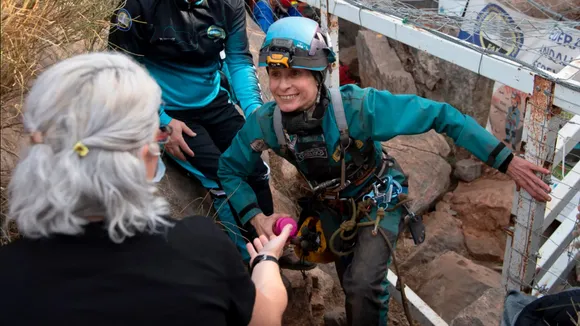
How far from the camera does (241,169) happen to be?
3.69 meters

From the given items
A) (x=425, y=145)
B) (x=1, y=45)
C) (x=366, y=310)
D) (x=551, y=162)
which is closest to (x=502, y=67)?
(x=551, y=162)

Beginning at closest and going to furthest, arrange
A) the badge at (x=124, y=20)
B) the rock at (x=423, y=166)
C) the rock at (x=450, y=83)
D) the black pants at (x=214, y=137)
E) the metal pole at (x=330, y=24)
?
the badge at (x=124, y=20) → the black pants at (x=214, y=137) → the metal pole at (x=330, y=24) → the rock at (x=423, y=166) → the rock at (x=450, y=83)

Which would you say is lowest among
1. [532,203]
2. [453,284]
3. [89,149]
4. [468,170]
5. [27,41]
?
[468,170]

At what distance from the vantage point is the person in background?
153 inches

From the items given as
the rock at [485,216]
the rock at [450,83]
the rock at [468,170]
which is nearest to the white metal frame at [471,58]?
the rock at [485,216]

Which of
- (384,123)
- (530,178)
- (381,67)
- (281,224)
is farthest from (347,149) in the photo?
(381,67)

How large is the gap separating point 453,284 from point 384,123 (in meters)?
2.41

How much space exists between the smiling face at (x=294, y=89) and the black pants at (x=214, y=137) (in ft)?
2.89

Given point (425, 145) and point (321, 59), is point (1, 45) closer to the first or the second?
point (321, 59)

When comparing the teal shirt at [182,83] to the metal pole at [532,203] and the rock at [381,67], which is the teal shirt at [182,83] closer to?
the metal pole at [532,203]

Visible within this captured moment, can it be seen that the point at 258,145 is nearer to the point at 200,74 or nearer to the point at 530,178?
the point at 200,74

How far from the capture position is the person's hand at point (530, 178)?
318cm

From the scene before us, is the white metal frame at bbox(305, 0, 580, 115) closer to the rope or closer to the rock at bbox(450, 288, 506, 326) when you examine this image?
the rope

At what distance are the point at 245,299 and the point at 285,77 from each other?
1.60m
